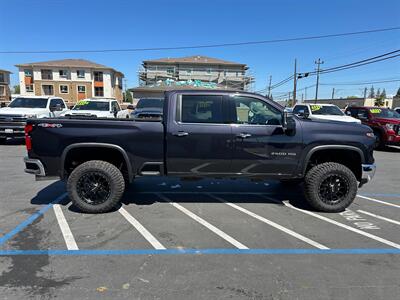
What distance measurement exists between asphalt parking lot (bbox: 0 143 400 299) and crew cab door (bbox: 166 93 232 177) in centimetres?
79

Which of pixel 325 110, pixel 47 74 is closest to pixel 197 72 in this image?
pixel 47 74

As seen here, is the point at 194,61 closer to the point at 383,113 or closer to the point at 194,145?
the point at 383,113

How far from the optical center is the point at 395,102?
5166cm

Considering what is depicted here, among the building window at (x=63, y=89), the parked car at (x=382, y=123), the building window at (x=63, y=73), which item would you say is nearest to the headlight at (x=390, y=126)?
the parked car at (x=382, y=123)

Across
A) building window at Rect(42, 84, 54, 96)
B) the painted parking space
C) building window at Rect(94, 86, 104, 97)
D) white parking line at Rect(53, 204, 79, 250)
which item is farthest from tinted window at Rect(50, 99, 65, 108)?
building window at Rect(42, 84, 54, 96)

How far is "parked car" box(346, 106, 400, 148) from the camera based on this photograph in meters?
12.7

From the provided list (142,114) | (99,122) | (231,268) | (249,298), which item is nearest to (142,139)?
(99,122)

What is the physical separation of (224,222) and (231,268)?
1.33m

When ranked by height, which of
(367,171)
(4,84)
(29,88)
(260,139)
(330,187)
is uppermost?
(4,84)

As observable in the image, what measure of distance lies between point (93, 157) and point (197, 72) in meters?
51.9

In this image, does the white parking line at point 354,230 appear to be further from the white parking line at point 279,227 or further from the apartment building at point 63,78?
the apartment building at point 63,78

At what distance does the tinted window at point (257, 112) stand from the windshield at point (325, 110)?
33.8 feet

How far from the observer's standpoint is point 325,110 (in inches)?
567

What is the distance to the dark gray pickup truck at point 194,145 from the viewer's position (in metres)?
4.72
